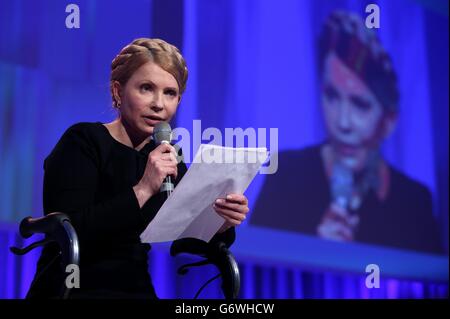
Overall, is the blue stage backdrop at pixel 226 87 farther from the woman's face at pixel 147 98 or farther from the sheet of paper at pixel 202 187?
the sheet of paper at pixel 202 187

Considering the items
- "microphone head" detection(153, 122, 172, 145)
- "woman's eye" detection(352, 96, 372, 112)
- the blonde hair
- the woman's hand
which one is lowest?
the woman's hand

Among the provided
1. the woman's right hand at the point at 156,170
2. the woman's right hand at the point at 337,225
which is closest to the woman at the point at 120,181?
the woman's right hand at the point at 156,170

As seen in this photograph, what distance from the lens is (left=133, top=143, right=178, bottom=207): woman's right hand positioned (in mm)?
1628

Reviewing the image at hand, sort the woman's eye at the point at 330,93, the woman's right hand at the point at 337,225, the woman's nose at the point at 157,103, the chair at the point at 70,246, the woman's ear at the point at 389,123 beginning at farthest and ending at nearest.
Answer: the woman's ear at the point at 389,123 → the woman's eye at the point at 330,93 → the woman's right hand at the point at 337,225 → the woman's nose at the point at 157,103 → the chair at the point at 70,246

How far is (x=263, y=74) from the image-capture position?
348 cm

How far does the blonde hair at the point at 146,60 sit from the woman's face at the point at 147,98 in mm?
15

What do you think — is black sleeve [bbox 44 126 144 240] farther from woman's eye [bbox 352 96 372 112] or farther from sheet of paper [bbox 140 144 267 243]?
woman's eye [bbox 352 96 372 112]

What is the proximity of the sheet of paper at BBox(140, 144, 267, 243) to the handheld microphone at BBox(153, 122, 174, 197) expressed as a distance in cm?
6

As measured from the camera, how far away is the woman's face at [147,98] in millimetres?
1869

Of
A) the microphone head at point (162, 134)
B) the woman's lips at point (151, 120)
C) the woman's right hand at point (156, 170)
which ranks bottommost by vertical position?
the woman's right hand at point (156, 170)

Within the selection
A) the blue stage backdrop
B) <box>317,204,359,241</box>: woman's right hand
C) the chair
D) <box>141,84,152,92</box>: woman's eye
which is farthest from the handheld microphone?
<box>317,204,359,241</box>: woman's right hand

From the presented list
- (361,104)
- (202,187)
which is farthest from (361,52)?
(202,187)
